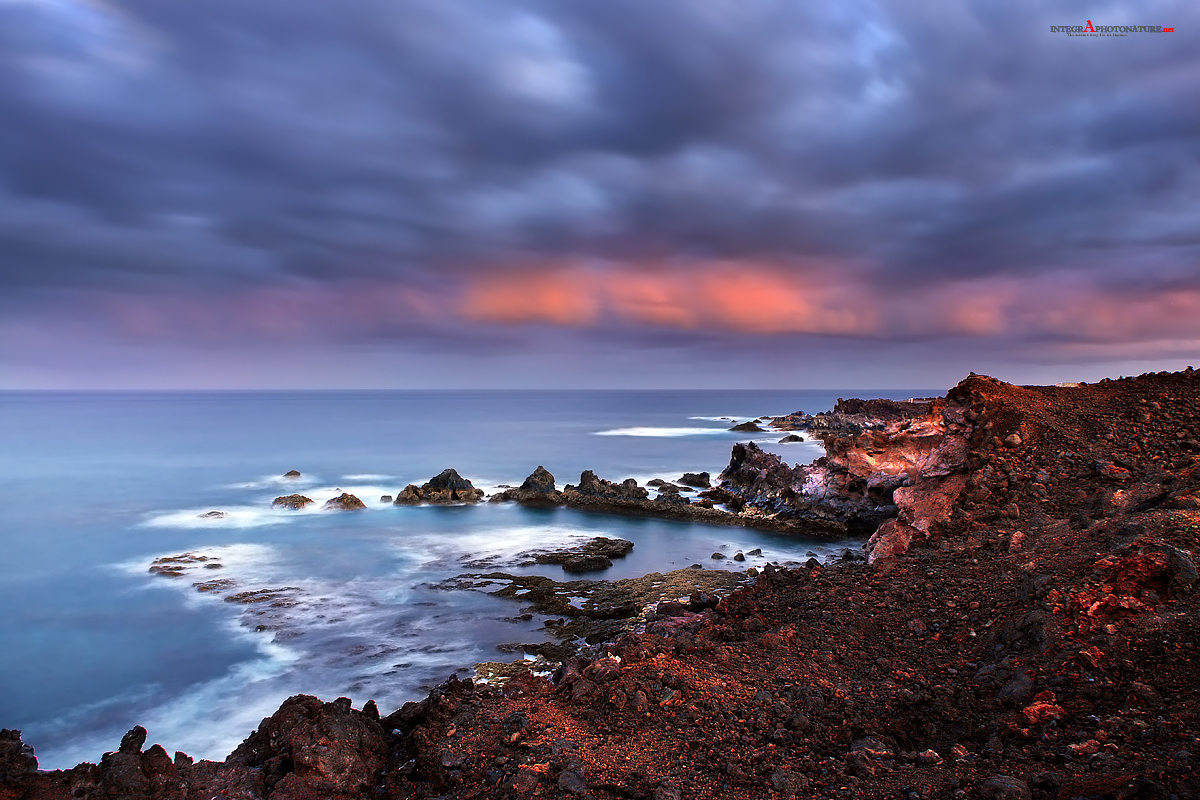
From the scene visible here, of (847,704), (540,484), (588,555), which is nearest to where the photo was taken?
(847,704)

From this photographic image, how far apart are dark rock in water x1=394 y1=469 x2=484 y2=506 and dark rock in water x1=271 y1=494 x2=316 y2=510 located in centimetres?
394

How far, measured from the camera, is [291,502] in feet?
89.2

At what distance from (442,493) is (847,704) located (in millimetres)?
23914

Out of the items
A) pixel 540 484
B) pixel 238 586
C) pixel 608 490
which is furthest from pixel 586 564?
pixel 540 484

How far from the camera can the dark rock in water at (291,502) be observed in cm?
2706

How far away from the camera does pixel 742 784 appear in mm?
5027

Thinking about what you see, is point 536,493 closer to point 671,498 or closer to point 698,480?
point 671,498

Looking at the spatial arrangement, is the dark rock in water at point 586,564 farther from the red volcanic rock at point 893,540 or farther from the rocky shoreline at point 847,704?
the red volcanic rock at point 893,540

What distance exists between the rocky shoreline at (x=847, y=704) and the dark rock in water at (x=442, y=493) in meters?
17.7

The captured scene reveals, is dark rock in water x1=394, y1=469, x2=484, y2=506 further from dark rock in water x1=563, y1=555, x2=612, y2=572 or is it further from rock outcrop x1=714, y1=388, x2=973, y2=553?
rock outcrop x1=714, y1=388, x2=973, y2=553

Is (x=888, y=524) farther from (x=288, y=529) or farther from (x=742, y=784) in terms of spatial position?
(x=288, y=529)

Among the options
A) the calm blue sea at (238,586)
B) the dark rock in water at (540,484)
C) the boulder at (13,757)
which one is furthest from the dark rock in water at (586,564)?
the boulder at (13,757)

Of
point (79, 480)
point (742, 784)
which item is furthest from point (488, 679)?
point (79, 480)

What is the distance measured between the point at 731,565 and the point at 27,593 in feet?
63.6
